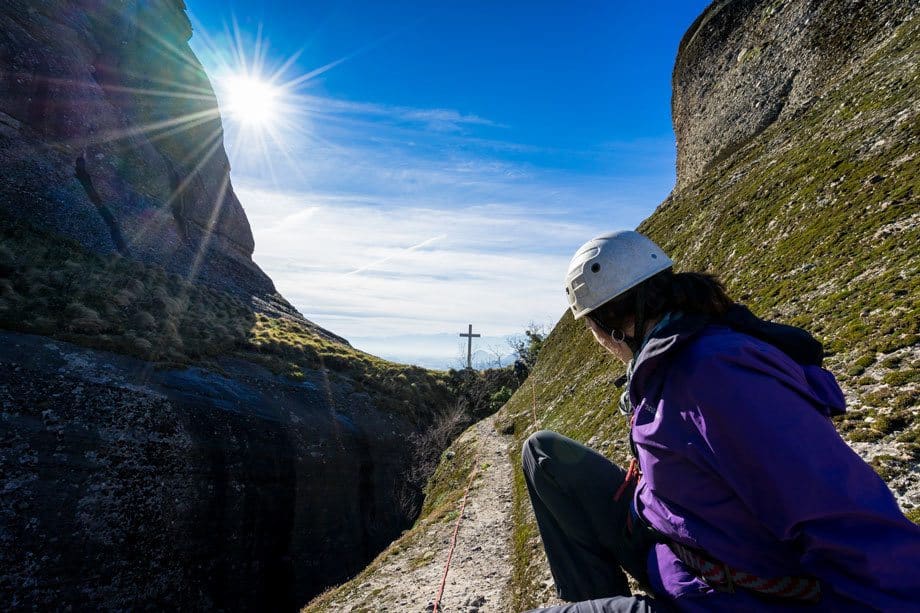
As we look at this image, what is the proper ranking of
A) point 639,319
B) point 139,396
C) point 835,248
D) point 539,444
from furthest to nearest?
point 139,396, point 835,248, point 539,444, point 639,319

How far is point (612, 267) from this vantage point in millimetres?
3416

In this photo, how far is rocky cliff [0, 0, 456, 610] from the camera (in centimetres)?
1681

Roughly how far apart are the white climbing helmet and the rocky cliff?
20.7 m

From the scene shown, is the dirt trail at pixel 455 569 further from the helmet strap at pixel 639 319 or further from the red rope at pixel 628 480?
the helmet strap at pixel 639 319

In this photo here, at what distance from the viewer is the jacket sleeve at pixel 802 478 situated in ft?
5.58

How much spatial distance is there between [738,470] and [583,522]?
2.21 metres

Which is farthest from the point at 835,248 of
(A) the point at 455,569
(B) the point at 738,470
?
(A) the point at 455,569

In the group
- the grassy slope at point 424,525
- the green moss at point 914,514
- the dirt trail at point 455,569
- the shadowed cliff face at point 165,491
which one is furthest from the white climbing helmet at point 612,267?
the shadowed cliff face at point 165,491

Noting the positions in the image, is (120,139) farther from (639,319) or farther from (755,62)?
(639,319)

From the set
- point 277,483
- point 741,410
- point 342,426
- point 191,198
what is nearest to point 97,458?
point 277,483

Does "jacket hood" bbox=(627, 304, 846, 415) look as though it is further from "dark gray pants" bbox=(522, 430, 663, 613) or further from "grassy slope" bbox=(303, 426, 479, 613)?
"grassy slope" bbox=(303, 426, 479, 613)

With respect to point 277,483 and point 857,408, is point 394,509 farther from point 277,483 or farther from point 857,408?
point 857,408

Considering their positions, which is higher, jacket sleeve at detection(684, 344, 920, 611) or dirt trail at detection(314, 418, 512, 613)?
jacket sleeve at detection(684, 344, 920, 611)

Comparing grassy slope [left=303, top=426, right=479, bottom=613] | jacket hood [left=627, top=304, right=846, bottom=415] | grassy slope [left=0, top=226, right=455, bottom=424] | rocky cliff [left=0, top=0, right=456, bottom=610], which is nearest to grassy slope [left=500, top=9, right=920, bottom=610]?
jacket hood [left=627, top=304, right=846, bottom=415]
